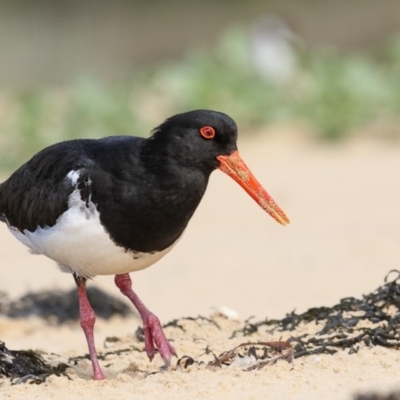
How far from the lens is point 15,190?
6273mm

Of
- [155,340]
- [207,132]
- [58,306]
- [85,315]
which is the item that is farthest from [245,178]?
[58,306]

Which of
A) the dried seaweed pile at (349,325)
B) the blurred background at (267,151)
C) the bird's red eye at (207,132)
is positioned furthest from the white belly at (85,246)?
the blurred background at (267,151)

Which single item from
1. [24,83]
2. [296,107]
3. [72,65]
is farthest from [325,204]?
[72,65]

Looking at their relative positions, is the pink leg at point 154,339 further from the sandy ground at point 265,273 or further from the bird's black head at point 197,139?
the bird's black head at point 197,139

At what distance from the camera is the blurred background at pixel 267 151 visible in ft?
28.7

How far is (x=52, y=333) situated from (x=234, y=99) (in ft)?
24.9

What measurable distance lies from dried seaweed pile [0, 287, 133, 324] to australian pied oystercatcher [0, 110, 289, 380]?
1.96 metres

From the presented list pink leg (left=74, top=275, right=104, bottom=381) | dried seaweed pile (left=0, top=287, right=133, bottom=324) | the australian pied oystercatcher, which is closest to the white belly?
the australian pied oystercatcher

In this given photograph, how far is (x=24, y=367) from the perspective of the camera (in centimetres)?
569

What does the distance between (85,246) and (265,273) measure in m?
3.58

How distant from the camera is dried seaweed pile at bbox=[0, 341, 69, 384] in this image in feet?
18.3

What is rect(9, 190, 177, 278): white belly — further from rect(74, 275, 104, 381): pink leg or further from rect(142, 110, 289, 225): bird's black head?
rect(142, 110, 289, 225): bird's black head

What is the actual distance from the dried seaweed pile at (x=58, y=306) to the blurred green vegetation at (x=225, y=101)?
220 inches

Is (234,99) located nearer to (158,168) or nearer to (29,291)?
(29,291)
